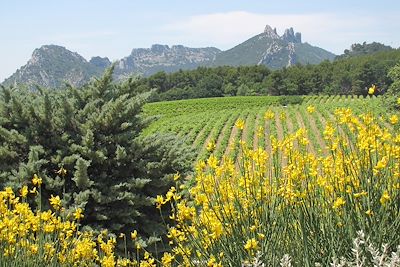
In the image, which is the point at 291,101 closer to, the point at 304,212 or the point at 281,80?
the point at 281,80

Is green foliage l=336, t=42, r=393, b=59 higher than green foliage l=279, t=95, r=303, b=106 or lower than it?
higher

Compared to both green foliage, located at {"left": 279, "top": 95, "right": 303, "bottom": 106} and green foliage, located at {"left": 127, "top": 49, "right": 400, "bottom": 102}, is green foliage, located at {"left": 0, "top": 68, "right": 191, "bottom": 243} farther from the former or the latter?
green foliage, located at {"left": 127, "top": 49, "right": 400, "bottom": 102}

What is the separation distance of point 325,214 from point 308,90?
7645cm

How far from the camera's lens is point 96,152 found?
6.46 meters

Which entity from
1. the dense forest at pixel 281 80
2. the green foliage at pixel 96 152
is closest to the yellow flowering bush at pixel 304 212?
the green foliage at pixel 96 152

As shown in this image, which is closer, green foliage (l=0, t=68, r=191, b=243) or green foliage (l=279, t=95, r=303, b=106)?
green foliage (l=0, t=68, r=191, b=243)

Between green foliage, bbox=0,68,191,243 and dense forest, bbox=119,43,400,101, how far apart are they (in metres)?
66.7

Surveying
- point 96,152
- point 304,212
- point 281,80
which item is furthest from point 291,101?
point 304,212

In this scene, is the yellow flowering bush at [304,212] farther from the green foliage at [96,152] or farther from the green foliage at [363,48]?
the green foliage at [363,48]

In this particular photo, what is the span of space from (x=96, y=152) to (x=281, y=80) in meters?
72.6

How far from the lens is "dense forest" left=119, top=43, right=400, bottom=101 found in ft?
247

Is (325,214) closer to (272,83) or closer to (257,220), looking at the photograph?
(257,220)

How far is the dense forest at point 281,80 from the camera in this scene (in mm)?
75438

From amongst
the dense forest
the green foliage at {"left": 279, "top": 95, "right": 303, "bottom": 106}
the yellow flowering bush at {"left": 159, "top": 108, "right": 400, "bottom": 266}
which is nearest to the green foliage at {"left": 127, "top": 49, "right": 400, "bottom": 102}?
the dense forest
